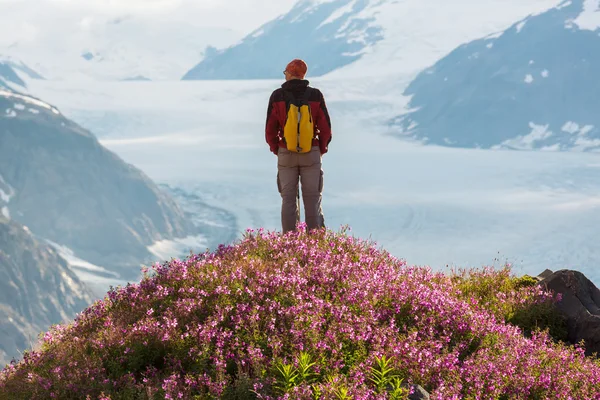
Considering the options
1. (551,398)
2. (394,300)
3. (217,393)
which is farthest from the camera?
(394,300)

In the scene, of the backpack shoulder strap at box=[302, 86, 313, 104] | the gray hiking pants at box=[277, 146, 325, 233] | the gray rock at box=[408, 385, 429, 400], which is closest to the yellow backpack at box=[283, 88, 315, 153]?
the backpack shoulder strap at box=[302, 86, 313, 104]

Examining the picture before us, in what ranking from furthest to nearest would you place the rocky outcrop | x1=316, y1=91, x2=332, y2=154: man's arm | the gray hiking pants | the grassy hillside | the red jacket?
the gray hiking pants, x1=316, y1=91, x2=332, y2=154: man's arm, the red jacket, the rocky outcrop, the grassy hillside

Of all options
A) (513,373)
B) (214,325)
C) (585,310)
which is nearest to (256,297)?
(214,325)

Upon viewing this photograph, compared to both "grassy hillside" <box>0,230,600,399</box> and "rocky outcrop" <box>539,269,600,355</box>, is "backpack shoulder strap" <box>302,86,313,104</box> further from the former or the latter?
"rocky outcrop" <box>539,269,600,355</box>

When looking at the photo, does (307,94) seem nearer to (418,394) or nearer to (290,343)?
(290,343)

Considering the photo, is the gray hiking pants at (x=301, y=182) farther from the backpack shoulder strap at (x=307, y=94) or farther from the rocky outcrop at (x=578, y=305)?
the rocky outcrop at (x=578, y=305)

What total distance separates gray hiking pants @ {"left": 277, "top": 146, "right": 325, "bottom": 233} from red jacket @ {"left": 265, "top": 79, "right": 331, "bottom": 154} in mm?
170

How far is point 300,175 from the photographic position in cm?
1137

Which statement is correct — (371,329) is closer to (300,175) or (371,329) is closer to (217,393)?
(217,393)

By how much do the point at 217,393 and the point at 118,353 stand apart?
1.43 meters

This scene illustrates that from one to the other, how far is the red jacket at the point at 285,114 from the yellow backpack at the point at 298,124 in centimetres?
9

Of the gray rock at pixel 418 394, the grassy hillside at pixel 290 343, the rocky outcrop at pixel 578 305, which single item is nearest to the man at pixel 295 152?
the grassy hillside at pixel 290 343

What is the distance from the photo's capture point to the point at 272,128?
10930mm

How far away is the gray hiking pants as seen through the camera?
1103 cm
